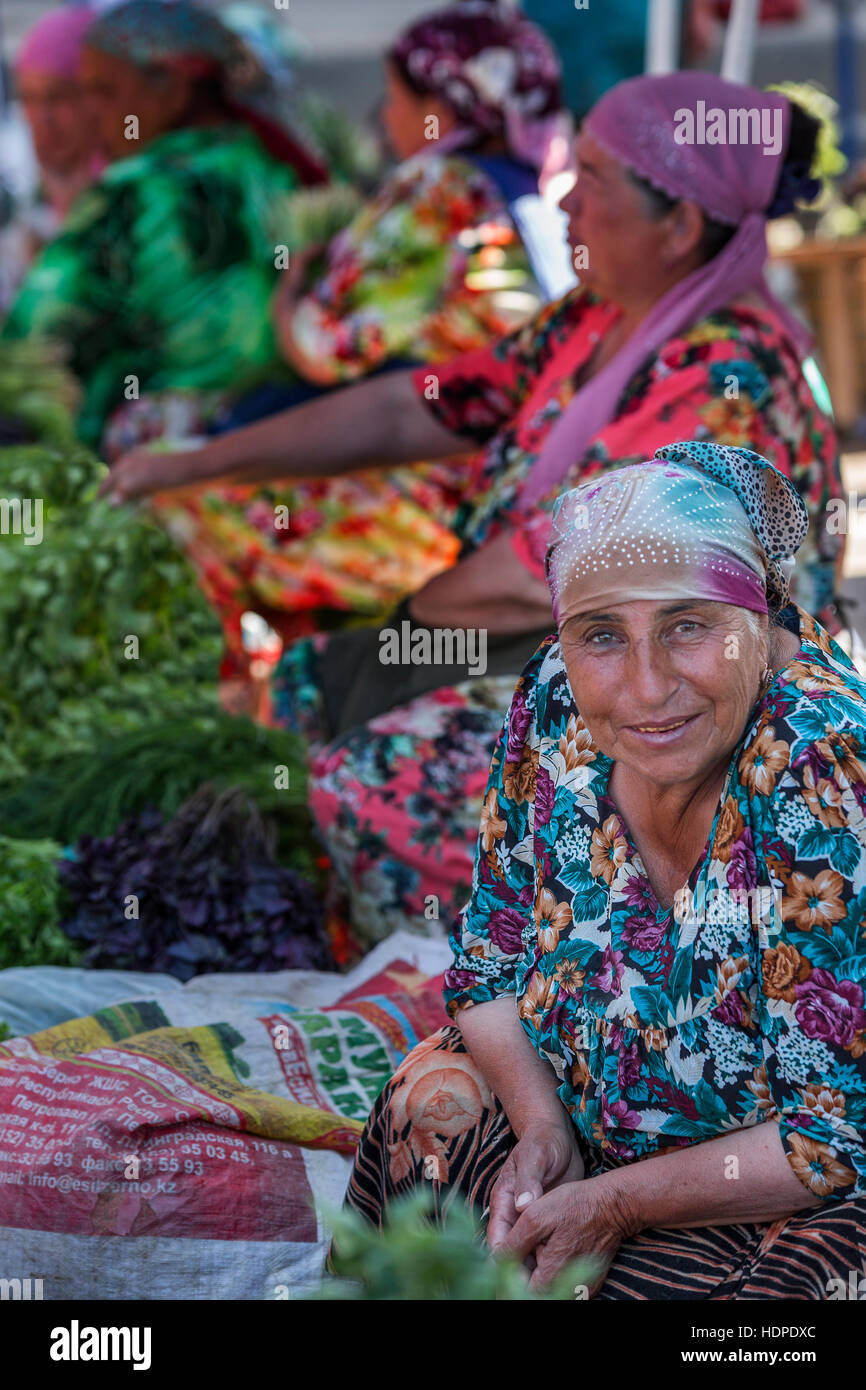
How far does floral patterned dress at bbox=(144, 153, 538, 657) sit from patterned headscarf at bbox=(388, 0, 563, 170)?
19cm

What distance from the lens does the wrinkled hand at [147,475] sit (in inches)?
136

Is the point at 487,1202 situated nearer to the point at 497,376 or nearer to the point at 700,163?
the point at 700,163

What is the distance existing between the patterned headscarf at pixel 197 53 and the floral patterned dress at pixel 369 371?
2.00 ft

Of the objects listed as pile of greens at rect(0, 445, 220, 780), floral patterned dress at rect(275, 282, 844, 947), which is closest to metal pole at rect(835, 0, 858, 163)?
floral patterned dress at rect(275, 282, 844, 947)

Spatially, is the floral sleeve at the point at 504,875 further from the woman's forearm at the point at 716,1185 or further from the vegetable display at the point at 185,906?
the vegetable display at the point at 185,906

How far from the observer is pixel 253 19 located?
7082mm

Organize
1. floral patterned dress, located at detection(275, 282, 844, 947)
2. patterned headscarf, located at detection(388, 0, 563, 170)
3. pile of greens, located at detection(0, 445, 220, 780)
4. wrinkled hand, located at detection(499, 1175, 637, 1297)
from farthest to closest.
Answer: patterned headscarf, located at detection(388, 0, 563, 170) < pile of greens, located at detection(0, 445, 220, 780) < floral patterned dress, located at detection(275, 282, 844, 947) < wrinkled hand, located at detection(499, 1175, 637, 1297)

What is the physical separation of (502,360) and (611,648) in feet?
5.45

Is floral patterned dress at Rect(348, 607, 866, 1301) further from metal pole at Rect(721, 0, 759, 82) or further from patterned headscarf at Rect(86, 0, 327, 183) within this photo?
patterned headscarf at Rect(86, 0, 327, 183)

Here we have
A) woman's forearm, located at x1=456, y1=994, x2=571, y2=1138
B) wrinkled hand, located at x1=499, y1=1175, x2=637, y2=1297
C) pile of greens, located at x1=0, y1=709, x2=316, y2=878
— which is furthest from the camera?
pile of greens, located at x1=0, y1=709, x2=316, y2=878

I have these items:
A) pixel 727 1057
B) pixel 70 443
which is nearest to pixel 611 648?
pixel 727 1057

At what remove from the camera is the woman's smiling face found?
5.62 feet

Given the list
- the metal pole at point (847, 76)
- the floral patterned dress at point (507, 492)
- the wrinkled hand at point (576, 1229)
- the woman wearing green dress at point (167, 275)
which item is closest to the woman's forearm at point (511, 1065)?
the wrinkled hand at point (576, 1229)

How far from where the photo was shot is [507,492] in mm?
3059
